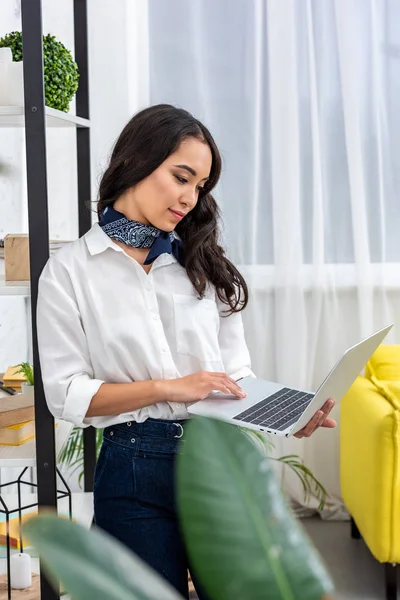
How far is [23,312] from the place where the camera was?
278 centimetres

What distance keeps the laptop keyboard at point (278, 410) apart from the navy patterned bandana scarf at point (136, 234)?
360 millimetres

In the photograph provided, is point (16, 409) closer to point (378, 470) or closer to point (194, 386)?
point (194, 386)

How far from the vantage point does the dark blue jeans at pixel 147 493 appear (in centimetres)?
146

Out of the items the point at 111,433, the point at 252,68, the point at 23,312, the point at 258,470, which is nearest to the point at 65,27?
the point at 252,68

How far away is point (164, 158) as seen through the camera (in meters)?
1.54

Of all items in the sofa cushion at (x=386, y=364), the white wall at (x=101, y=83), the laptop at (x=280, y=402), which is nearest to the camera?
the laptop at (x=280, y=402)

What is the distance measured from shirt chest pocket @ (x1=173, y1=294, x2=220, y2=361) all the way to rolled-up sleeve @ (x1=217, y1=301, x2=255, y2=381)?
74mm

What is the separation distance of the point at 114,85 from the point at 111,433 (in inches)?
67.5

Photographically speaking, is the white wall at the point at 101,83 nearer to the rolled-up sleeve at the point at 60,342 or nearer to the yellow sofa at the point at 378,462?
the yellow sofa at the point at 378,462

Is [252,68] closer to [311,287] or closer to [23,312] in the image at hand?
[311,287]

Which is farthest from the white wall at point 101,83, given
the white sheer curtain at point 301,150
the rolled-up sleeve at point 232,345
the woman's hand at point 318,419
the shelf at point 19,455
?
the woman's hand at point 318,419

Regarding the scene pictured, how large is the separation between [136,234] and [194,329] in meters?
0.22

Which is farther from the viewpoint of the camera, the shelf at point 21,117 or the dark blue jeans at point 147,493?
the shelf at point 21,117

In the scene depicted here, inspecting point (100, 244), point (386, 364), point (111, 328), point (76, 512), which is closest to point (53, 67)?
point (100, 244)
